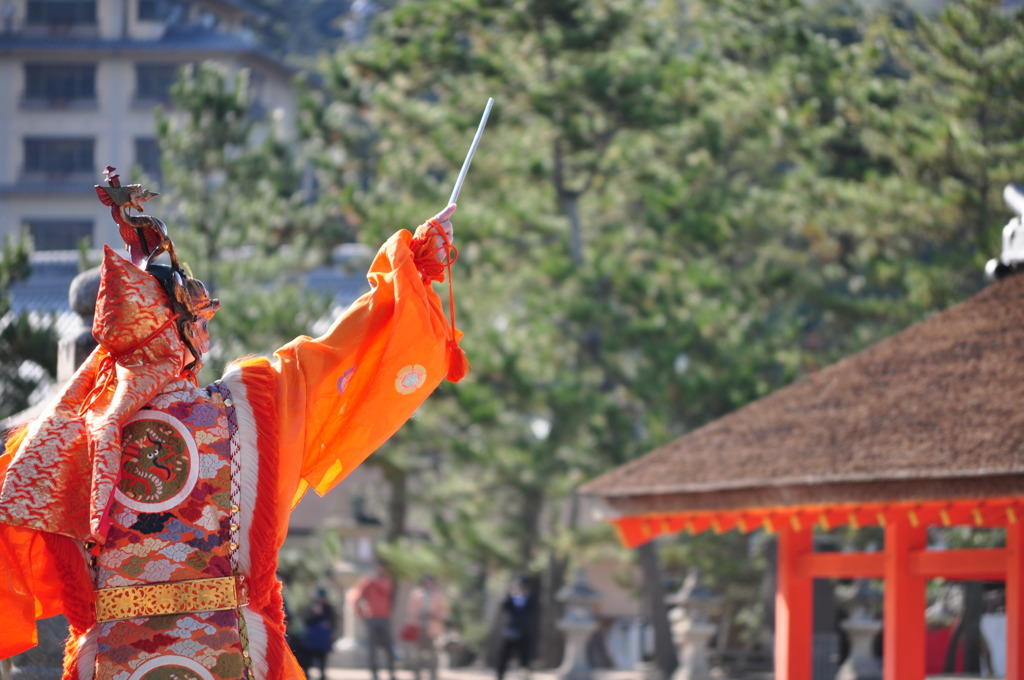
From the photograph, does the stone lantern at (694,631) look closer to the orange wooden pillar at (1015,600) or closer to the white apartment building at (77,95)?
the orange wooden pillar at (1015,600)

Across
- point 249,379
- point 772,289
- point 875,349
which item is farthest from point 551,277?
point 249,379

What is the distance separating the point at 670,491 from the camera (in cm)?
737

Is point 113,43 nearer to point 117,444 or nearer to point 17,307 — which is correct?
point 17,307

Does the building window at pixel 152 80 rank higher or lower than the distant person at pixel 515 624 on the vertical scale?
higher

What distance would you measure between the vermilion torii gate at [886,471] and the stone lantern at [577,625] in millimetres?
7095

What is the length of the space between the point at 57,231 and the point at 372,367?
30678 mm

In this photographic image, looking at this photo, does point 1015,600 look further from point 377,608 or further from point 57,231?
point 57,231

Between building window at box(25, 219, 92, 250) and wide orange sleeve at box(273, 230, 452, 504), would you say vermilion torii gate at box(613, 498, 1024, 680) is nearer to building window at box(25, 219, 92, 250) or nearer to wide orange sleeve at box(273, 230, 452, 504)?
wide orange sleeve at box(273, 230, 452, 504)

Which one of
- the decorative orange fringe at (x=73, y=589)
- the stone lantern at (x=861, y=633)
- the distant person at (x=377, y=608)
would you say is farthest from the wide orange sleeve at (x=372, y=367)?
the stone lantern at (x=861, y=633)

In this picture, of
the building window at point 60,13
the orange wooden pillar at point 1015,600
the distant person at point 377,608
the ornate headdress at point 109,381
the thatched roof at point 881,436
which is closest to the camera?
the ornate headdress at point 109,381

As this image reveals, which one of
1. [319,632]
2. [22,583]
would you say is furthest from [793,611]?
[319,632]

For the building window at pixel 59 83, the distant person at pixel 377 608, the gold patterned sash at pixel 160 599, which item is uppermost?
the building window at pixel 59 83

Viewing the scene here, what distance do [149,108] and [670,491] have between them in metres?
26.9

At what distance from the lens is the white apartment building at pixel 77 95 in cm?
3222
